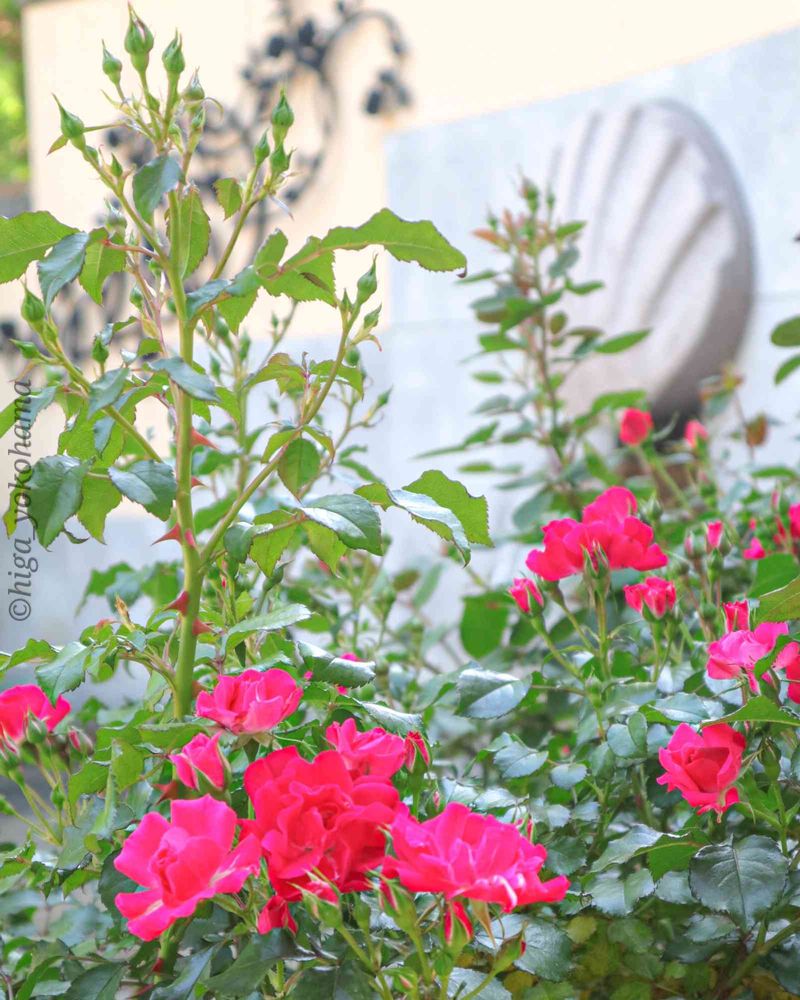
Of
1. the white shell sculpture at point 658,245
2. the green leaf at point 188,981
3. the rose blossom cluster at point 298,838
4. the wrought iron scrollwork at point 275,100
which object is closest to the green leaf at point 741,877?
the rose blossom cluster at point 298,838

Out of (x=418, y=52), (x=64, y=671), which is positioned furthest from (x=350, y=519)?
(x=418, y=52)

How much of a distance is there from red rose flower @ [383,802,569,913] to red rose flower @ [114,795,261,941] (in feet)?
0.18

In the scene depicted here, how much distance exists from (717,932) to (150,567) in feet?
1.81

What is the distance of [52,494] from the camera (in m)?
0.45

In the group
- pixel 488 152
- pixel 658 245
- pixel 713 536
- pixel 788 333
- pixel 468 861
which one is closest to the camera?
pixel 468 861

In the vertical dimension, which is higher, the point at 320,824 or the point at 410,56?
the point at 410,56

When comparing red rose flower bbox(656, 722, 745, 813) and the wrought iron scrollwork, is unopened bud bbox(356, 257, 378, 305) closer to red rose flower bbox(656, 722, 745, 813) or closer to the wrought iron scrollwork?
red rose flower bbox(656, 722, 745, 813)

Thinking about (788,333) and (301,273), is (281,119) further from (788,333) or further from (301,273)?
(788,333)

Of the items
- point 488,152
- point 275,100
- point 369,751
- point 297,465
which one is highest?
point 275,100

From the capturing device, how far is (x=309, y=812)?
0.40 m

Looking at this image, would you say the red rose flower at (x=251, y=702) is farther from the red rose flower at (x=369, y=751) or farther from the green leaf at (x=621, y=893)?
the green leaf at (x=621, y=893)

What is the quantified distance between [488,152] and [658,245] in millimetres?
486

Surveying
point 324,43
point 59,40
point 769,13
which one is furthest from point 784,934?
point 59,40

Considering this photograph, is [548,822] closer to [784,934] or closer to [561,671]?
[784,934]
